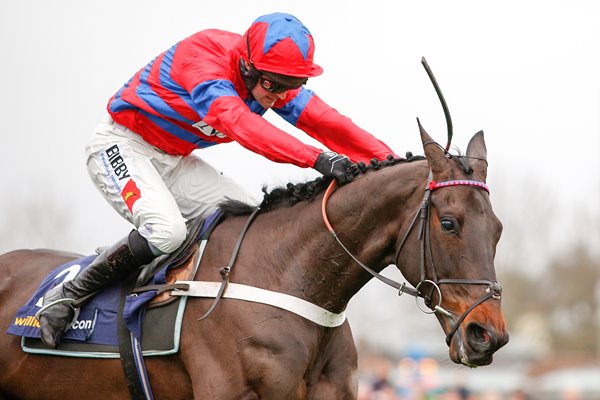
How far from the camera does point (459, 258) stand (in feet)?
16.0

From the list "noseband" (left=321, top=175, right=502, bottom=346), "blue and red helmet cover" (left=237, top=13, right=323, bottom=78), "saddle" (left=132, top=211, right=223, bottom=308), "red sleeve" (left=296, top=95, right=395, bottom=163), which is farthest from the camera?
"red sleeve" (left=296, top=95, right=395, bottom=163)

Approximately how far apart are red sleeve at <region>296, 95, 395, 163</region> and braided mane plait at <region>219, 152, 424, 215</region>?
64 centimetres

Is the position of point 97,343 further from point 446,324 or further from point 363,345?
point 363,345

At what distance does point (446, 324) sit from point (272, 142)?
1.37 meters

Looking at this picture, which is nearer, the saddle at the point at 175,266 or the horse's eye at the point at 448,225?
the horse's eye at the point at 448,225

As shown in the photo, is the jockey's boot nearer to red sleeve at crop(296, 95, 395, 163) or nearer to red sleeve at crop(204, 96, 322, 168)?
red sleeve at crop(204, 96, 322, 168)

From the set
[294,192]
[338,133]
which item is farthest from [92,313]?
[338,133]

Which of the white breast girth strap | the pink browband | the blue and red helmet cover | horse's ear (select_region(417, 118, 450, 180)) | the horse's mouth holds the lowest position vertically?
the white breast girth strap

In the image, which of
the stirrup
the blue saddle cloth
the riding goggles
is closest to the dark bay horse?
the blue saddle cloth

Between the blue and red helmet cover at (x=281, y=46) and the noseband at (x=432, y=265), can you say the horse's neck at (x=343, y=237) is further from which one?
the blue and red helmet cover at (x=281, y=46)

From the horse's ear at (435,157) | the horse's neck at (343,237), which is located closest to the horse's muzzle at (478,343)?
the horse's neck at (343,237)

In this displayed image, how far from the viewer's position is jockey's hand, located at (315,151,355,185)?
17.5 feet

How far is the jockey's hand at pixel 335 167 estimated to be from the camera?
5340 mm

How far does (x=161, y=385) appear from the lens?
220 inches
